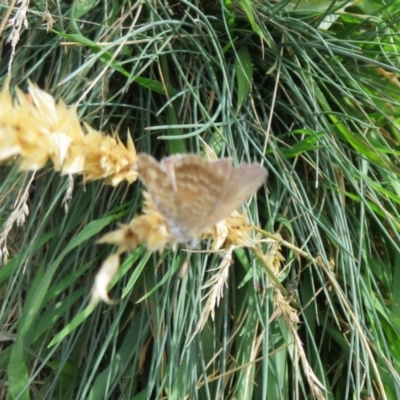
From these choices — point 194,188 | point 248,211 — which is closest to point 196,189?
point 194,188

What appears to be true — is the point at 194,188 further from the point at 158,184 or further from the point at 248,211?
the point at 248,211

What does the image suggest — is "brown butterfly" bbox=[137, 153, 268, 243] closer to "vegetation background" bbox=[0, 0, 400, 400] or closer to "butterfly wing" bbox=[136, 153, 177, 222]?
"butterfly wing" bbox=[136, 153, 177, 222]

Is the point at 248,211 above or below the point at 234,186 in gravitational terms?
below

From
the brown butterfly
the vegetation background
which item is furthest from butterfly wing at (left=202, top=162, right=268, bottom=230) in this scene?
the vegetation background

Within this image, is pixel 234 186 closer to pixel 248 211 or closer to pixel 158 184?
pixel 158 184

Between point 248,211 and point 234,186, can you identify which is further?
point 248,211

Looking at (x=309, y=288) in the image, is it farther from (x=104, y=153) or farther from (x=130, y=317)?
(x=104, y=153)

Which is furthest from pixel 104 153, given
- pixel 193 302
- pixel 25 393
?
pixel 25 393
